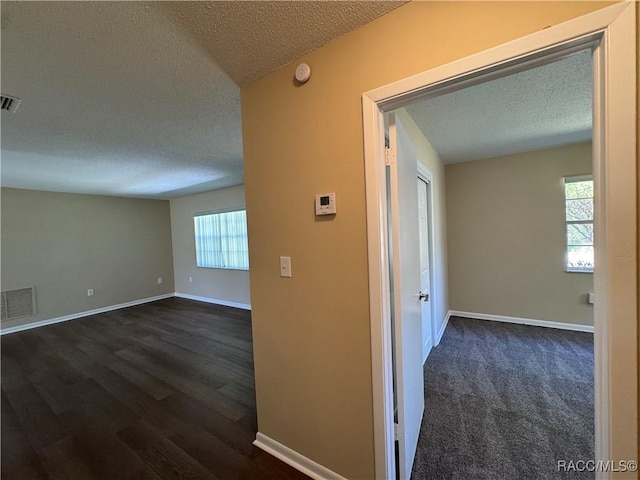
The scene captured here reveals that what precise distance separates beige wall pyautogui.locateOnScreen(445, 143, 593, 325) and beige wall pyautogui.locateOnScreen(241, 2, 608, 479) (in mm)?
3390

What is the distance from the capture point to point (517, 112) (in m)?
2.26

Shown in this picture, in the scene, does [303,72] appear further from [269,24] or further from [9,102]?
[9,102]

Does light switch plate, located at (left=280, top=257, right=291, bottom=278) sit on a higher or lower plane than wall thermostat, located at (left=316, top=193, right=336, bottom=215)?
lower

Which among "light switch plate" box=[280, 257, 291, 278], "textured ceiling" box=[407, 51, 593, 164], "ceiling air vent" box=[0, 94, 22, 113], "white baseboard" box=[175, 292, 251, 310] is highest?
"textured ceiling" box=[407, 51, 593, 164]

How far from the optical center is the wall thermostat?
1.30m

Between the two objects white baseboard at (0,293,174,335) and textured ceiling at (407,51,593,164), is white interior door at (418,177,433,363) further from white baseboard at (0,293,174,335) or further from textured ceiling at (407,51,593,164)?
white baseboard at (0,293,174,335)

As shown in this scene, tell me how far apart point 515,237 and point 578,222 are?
0.67 m

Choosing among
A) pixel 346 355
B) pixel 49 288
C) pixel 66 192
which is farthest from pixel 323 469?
pixel 66 192

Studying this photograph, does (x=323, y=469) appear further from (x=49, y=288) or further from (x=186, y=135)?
(x=49, y=288)

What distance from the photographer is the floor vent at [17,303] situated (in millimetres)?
4086

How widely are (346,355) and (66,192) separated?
6091 mm

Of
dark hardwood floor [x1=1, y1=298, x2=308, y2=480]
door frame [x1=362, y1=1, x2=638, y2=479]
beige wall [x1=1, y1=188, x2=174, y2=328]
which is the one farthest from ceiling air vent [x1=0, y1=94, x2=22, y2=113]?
beige wall [x1=1, y1=188, x2=174, y2=328]

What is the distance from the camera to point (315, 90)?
134 centimetres

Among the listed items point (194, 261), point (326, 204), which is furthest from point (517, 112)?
point (194, 261)
